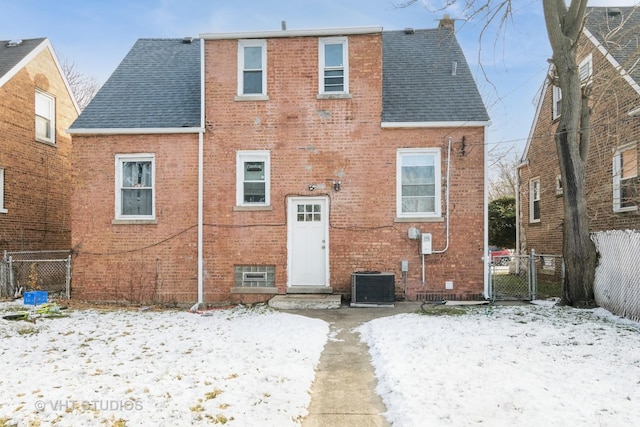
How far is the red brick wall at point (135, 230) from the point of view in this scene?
10.9 m

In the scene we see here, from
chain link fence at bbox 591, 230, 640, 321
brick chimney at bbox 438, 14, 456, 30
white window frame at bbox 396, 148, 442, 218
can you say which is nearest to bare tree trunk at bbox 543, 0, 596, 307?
chain link fence at bbox 591, 230, 640, 321

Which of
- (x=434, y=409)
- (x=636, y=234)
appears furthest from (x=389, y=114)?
(x=434, y=409)

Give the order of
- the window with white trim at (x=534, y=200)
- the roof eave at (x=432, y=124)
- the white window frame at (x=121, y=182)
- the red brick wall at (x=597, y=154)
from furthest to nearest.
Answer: the window with white trim at (x=534, y=200) < the red brick wall at (x=597, y=154) < the white window frame at (x=121, y=182) < the roof eave at (x=432, y=124)

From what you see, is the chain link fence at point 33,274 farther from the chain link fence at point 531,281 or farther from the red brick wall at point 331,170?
the chain link fence at point 531,281

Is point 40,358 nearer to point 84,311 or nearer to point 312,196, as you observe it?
point 84,311

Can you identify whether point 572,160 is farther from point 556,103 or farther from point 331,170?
point 556,103

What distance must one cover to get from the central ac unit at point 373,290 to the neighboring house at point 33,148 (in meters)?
10.7

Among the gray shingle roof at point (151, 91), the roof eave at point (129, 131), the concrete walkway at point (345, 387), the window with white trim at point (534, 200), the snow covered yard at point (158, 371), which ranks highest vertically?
the gray shingle roof at point (151, 91)

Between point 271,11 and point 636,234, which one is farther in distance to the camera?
point 271,11

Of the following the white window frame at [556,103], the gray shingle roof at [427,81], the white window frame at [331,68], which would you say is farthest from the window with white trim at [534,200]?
the white window frame at [331,68]

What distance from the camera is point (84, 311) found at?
31.3 feet

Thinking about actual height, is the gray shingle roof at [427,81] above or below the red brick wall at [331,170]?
above

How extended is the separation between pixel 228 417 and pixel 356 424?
112 cm

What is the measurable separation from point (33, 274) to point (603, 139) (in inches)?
652
